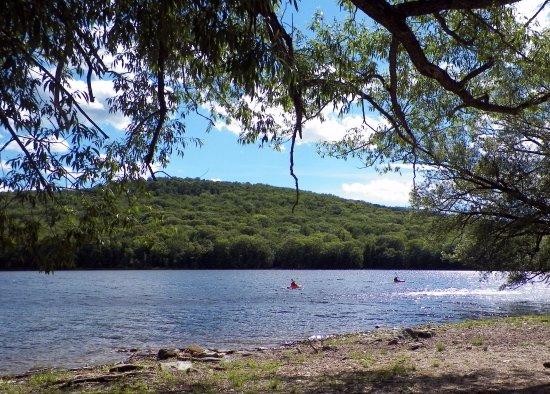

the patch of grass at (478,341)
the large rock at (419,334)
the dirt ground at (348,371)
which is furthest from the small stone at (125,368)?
the large rock at (419,334)

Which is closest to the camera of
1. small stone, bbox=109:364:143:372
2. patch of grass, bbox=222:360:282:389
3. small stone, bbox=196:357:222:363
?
patch of grass, bbox=222:360:282:389

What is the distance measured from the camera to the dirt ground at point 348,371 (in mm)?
9250

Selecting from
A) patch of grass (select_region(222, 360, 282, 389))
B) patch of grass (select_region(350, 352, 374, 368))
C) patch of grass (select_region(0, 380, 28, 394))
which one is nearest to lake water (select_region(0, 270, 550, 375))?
patch of grass (select_region(0, 380, 28, 394))

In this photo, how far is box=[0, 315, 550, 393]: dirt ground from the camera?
9250 millimetres

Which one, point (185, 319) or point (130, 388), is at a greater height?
point (130, 388)

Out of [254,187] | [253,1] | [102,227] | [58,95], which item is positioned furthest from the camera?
[254,187]

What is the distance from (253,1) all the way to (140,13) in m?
1.13

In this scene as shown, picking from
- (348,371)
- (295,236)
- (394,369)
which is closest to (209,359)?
(348,371)

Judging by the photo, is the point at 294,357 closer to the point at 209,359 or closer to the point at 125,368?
the point at 209,359

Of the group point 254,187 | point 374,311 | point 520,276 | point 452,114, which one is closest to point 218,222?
point 254,187

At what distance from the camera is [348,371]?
36.3 ft

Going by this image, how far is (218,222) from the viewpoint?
9069cm

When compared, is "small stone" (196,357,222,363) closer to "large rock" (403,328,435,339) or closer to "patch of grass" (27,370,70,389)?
"patch of grass" (27,370,70,389)

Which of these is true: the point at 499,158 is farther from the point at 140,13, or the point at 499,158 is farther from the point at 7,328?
the point at 7,328
